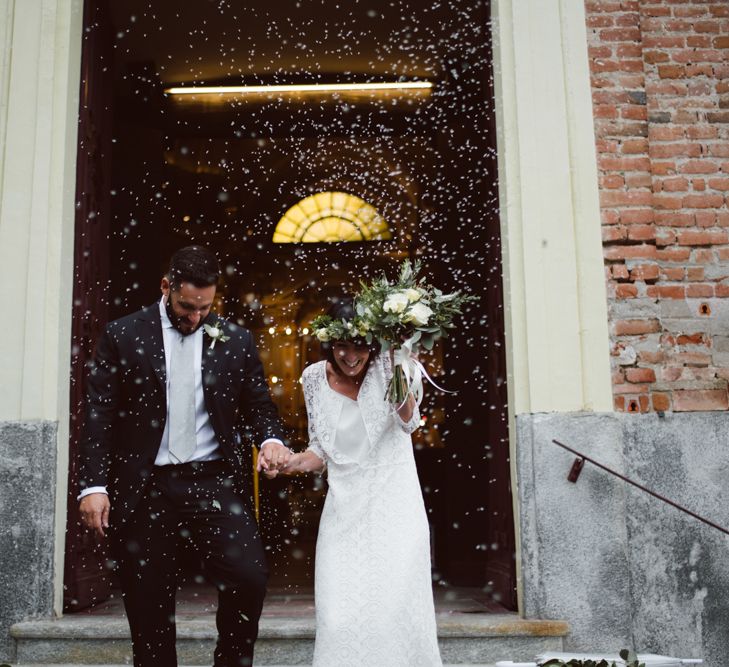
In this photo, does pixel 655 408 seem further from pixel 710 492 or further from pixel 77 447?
pixel 77 447

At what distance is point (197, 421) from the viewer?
11.9ft

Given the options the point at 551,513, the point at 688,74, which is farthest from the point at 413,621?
the point at 688,74

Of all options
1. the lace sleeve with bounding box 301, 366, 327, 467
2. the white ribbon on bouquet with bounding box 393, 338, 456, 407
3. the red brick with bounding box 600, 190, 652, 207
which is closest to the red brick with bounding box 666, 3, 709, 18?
the red brick with bounding box 600, 190, 652, 207

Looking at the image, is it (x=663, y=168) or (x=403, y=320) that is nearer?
(x=403, y=320)

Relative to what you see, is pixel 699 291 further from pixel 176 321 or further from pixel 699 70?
pixel 176 321

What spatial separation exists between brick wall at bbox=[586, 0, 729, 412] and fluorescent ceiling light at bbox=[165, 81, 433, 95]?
13.0 ft

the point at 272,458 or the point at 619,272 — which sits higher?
the point at 619,272

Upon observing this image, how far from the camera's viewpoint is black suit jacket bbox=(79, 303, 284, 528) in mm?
3541

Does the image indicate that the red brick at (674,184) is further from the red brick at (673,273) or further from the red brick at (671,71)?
the red brick at (671,71)

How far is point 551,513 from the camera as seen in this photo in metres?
4.48

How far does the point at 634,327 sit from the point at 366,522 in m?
2.13

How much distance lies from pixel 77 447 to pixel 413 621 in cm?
248

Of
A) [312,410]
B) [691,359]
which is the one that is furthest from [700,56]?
[312,410]

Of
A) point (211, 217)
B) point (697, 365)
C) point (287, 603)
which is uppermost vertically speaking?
point (211, 217)
